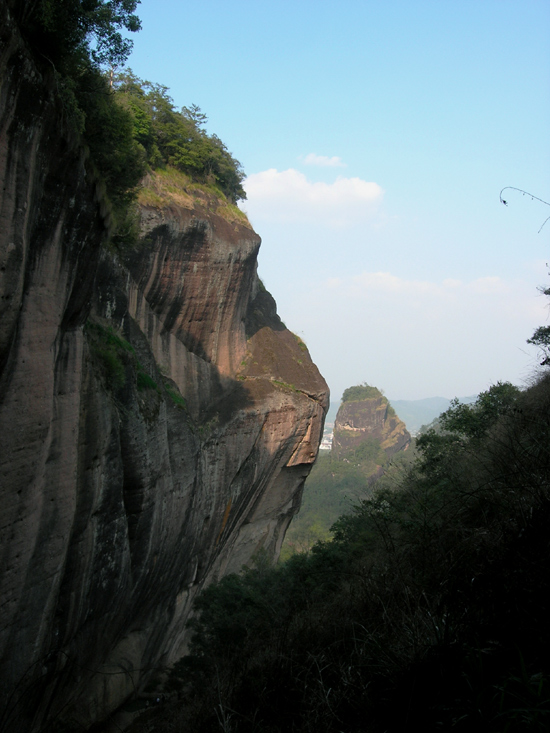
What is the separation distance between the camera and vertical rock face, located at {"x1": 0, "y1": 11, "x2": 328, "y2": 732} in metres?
5.83

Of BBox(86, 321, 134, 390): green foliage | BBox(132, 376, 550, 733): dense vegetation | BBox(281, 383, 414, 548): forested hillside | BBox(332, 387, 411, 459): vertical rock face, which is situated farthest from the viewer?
BBox(332, 387, 411, 459): vertical rock face

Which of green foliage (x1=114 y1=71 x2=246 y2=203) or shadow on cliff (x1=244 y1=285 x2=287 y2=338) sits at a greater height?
green foliage (x1=114 y1=71 x2=246 y2=203)

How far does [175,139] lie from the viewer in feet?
58.7

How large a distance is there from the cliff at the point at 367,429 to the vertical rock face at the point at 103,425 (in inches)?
2852

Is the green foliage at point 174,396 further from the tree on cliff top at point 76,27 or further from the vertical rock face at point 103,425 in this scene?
the tree on cliff top at point 76,27

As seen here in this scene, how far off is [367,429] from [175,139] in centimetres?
7810

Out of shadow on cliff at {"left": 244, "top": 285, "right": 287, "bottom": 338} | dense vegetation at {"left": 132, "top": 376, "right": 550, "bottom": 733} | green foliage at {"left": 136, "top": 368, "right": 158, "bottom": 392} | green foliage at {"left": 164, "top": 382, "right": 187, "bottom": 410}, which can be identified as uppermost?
shadow on cliff at {"left": 244, "top": 285, "right": 287, "bottom": 338}

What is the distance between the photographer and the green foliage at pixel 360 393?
9356 cm

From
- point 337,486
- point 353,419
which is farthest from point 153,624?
point 353,419

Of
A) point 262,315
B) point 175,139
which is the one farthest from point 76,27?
point 262,315

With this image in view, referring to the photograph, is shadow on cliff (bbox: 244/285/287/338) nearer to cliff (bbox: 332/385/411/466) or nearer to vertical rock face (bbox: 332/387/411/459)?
cliff (bbox: 332/385/411/466)

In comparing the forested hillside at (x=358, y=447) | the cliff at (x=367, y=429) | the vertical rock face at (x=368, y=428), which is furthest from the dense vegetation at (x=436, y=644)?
the vertical rock face at (x=368, y=428)

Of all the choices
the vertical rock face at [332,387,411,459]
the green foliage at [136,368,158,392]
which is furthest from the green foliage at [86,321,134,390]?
the vertical rock face at [332,387,411,459]

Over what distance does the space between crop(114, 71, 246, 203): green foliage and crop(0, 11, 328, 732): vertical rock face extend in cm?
157
